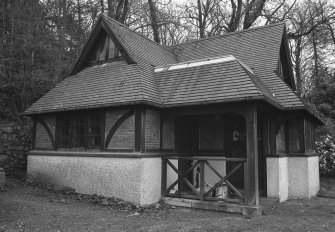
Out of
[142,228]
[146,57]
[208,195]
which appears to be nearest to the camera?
[142,228]

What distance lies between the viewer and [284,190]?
10.4 meters

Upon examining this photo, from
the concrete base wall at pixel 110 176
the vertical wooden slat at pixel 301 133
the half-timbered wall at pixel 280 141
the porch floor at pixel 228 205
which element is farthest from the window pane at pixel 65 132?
the vertical wooden slat at pixel 301 133

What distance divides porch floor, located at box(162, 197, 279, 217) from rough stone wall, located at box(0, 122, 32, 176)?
6884 millimetres

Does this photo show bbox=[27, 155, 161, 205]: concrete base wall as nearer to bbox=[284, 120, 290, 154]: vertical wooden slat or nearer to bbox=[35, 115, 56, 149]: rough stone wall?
bbox=[35, 115, 56, 149]: rough stone wall

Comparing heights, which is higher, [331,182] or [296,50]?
[296,50]

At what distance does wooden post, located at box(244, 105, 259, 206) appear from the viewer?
26.9 ft

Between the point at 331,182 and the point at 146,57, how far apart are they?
31.5 feet

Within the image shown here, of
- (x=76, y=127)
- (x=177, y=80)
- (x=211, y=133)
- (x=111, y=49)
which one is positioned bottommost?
(x=211, y=133)

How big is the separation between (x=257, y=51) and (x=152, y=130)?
593 centimetres

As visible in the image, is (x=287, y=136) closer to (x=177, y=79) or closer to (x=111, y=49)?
(x=177, y=79)

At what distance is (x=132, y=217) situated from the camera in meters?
7.98

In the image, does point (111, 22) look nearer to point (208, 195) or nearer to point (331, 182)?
point (208, 195)

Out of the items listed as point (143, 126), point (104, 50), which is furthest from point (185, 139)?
point (104, 50)

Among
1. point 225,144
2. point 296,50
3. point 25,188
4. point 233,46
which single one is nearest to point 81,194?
point 25,188
